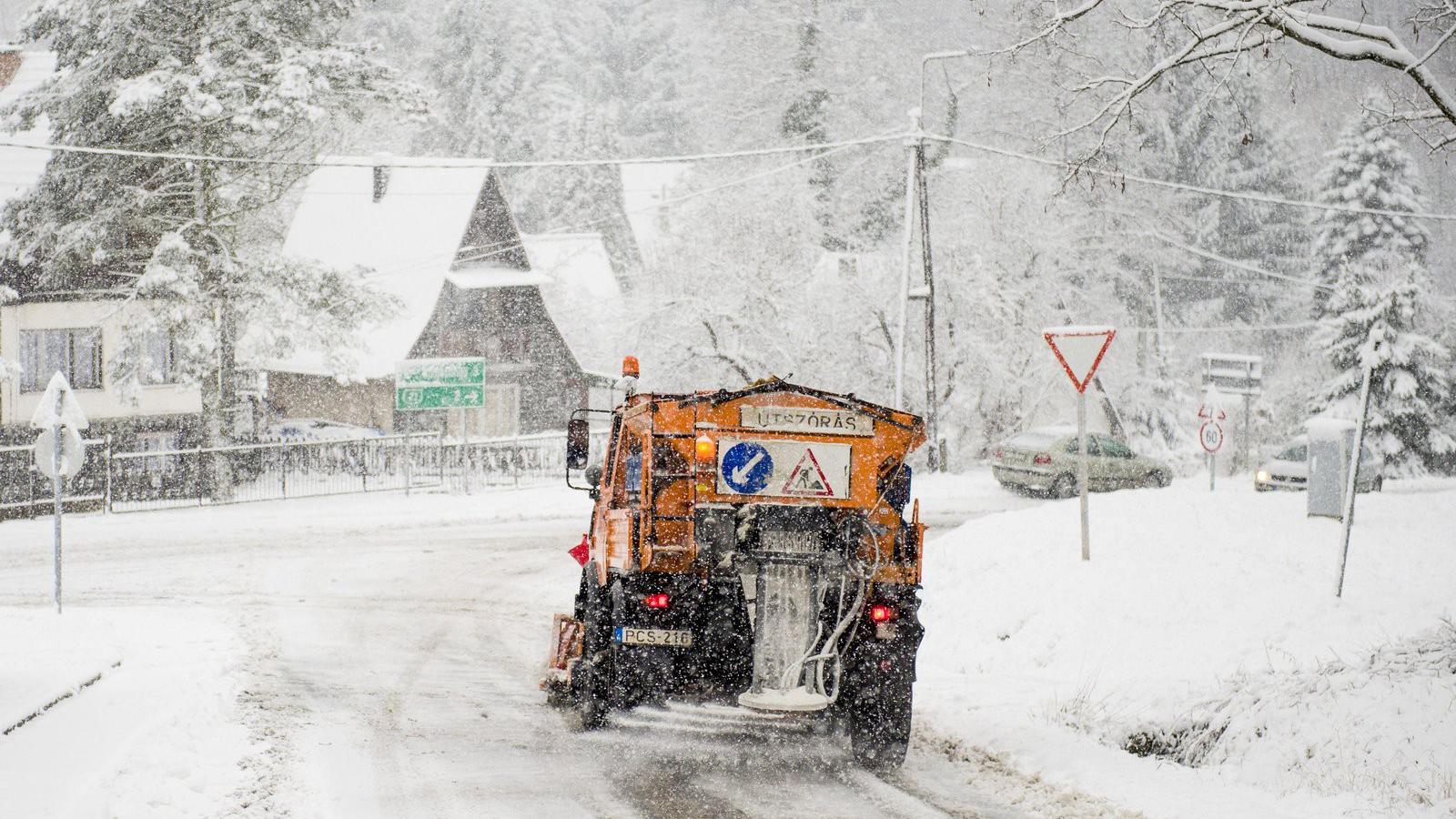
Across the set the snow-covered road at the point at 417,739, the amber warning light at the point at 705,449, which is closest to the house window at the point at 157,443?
the snow-covered road at the point at 417,739

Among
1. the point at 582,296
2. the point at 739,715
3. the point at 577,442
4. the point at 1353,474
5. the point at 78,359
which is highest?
the point at 582,296

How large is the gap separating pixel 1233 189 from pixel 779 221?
109 ft

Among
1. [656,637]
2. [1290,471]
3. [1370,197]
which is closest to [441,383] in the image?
[1290,471]

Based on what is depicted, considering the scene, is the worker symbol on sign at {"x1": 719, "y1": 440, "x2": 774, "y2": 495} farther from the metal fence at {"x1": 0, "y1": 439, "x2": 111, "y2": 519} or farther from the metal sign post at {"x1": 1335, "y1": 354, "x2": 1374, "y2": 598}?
the metal fence at {"x1": 0, "y1": 439, "x2": 111, "y2": 519}

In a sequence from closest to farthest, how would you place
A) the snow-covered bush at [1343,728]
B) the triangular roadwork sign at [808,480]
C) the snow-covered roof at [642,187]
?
the snow-covered bush at [1343,728], the triangular roadwork sign at [808,480], the snow-covered roof at [642,187]

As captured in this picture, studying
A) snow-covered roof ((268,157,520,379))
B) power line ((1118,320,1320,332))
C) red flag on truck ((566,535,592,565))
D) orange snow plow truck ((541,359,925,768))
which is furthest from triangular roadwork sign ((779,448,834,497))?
power line ((1118,320,1320,332))

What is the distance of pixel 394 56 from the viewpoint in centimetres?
7481

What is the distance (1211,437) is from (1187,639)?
15402 mm

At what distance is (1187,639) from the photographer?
1104cm

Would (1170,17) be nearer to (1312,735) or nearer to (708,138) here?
(1312,735)

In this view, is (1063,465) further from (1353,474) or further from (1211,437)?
(1353,474)

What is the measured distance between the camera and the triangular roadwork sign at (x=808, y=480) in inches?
322

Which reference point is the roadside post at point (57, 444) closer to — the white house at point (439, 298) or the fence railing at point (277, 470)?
the fence railing at point (277, 470)

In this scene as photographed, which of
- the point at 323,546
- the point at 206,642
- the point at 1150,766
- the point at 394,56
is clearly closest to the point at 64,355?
the point at 323,546
